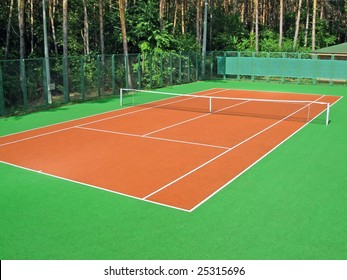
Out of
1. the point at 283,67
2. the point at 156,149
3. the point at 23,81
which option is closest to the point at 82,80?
the point at 23,81

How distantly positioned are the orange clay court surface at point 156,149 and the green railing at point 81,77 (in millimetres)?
4367

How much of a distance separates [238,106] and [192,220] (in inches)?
593

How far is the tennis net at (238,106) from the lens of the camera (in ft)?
63.1

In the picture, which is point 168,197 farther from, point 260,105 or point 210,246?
point 260,105

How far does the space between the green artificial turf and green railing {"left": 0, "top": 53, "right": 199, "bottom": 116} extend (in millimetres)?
10132

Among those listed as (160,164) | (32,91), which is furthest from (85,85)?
(160,164)

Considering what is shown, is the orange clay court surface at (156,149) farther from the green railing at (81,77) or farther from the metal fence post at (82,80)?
the metal fence post at (82,80)

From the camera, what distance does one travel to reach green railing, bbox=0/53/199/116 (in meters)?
20.6

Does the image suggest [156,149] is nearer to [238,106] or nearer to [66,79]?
[238,106]

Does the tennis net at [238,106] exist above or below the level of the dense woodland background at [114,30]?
below

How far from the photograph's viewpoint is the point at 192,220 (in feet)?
26.8

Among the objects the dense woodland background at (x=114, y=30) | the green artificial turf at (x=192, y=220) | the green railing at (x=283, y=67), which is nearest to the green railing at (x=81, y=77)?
the dense woodland background at (x=114, y=30)

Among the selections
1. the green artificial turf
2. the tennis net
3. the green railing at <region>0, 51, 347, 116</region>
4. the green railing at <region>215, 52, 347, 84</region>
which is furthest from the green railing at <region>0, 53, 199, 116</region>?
the green artificial turf

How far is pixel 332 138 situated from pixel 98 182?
8.83 meters
